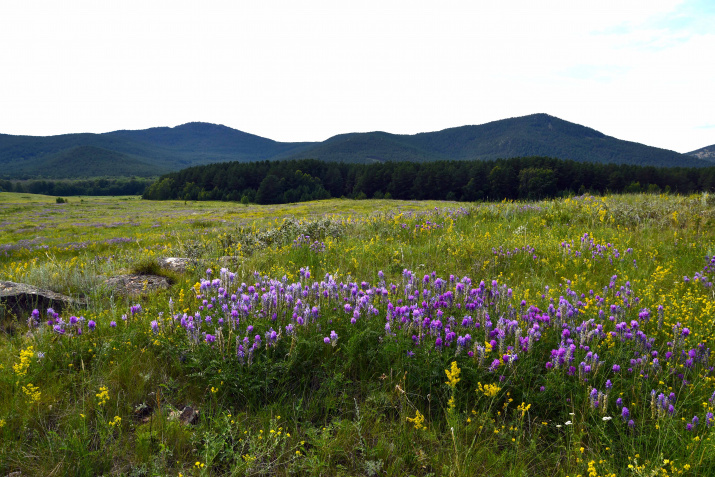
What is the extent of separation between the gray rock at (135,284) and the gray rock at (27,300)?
0.56 meters

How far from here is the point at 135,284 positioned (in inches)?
209

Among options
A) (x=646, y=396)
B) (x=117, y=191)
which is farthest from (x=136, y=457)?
(x=117, y=191)

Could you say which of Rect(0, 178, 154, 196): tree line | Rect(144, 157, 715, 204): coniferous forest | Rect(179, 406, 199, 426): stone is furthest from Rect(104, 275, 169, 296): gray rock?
Rect(0, 178, 154, 196): tree line

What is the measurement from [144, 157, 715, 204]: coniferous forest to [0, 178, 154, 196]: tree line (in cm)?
4391

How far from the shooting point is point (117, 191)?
470ft

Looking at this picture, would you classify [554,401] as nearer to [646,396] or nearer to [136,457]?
[646,396]

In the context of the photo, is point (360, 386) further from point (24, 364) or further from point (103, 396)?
point (24, 364)

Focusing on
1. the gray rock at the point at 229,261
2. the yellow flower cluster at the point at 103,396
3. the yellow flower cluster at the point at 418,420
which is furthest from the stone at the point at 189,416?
the gray rock at the point at 229,261

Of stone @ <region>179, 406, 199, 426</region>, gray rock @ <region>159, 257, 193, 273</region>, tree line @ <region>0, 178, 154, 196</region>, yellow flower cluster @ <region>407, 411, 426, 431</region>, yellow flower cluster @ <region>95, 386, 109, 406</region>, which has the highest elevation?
tree line @ <region>0, 178, 154, 196</region>

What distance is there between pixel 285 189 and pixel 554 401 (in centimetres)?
9849

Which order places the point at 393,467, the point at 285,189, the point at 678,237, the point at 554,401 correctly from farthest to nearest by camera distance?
the point at 285,189
the point at 678,237
the point at 554,401
the point at 393,467

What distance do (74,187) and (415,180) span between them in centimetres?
13464

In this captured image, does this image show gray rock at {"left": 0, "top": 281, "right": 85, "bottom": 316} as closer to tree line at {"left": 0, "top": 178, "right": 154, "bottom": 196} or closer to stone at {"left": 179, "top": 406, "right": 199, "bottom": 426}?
stone at {"left": 179, "top": 406, "right": 199, "bottom": 426}

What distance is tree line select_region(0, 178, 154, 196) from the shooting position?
5157 inches
